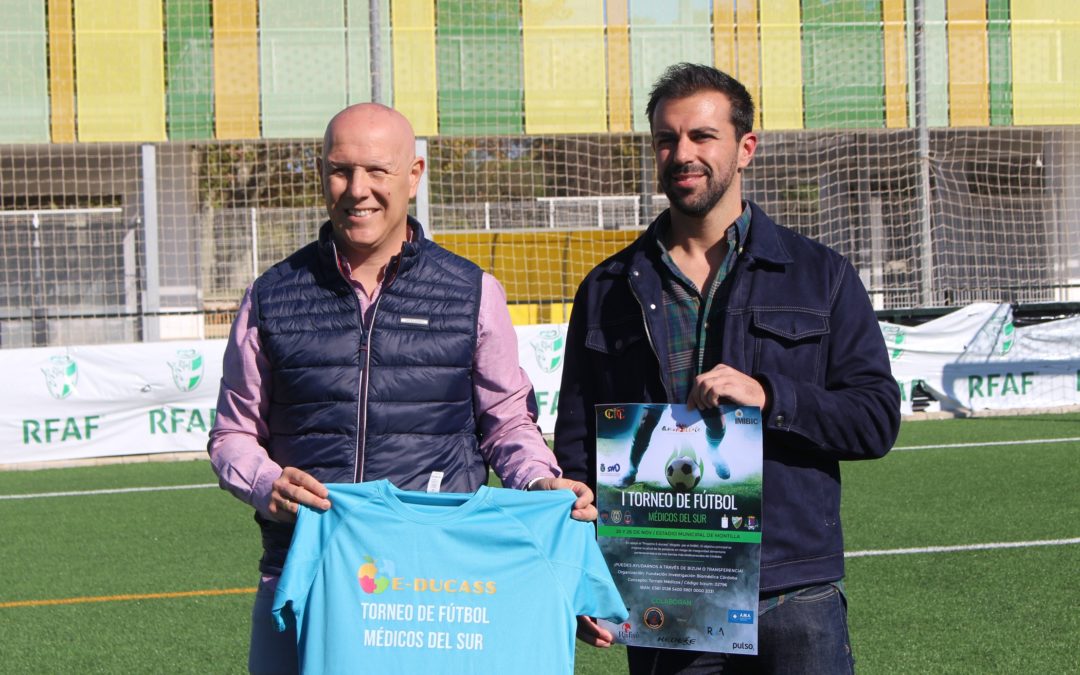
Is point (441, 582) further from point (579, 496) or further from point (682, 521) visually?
point (682, 521)

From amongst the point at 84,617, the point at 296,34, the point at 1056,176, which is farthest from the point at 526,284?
the point at 84,617

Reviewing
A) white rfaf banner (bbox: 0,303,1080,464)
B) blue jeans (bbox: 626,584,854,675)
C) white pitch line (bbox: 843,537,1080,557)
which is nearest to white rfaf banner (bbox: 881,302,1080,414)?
white rfaf banner (bbox: 0,303,1080,464)

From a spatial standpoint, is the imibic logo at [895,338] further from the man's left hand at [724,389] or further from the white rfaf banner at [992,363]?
the man's left hand at [724,389]

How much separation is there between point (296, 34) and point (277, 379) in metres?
16.0

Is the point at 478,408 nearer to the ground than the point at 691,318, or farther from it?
nearer to the ground

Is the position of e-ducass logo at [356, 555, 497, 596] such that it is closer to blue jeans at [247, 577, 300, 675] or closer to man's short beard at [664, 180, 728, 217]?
blue jeans at [247, 577, 300, 675]

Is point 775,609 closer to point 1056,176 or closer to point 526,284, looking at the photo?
point 526,284

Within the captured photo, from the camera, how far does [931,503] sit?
8.75 m

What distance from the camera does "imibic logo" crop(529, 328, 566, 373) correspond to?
43.6 ft

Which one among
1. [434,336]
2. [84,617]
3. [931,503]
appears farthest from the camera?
[931,503]

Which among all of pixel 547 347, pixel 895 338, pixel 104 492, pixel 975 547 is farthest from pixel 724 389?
pixel 895 338

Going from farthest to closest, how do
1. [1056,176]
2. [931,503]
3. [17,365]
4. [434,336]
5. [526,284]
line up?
[1056,176] → [526,284] → [17,365] → [931,503] → [434,336]

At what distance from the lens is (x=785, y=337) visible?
2672 millimetres

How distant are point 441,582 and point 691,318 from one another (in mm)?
784
